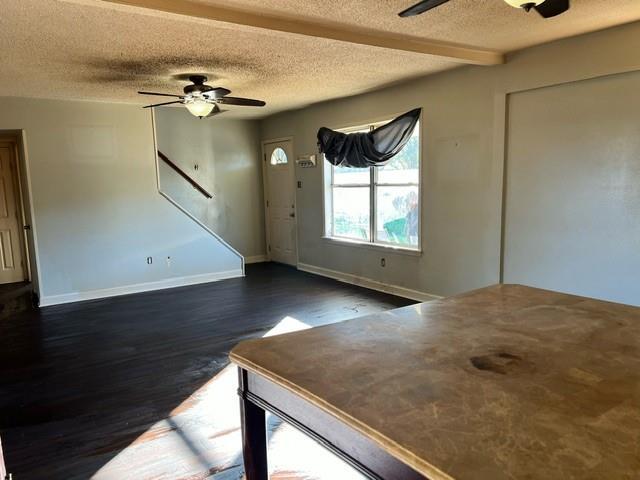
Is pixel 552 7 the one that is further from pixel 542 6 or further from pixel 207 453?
pixel 207 453

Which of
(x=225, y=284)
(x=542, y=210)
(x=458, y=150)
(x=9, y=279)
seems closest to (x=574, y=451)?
(x=542, y=210)

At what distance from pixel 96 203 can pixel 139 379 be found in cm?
324

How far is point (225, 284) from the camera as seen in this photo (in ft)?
20.7

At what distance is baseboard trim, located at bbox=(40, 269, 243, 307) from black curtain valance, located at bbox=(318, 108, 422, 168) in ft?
7.73

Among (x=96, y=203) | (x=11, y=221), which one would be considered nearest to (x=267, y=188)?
(x=96, y=203)

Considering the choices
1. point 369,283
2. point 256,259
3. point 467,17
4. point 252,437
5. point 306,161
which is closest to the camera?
point 252,437

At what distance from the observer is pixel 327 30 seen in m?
3.13

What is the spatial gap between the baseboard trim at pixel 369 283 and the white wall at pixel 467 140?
0.22ft

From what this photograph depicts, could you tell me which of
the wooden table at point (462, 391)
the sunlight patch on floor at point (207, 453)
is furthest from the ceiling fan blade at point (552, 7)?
the sunlight patch on floor at point (207, 453)

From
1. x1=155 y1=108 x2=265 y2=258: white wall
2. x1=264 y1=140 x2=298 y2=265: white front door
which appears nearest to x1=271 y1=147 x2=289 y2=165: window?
x1=264 y1=140 x2=298 y2=265: white front door

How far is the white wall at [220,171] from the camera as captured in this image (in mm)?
6961

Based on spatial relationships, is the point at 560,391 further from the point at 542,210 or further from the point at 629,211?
the point at 542,210

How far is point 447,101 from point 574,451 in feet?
13.9

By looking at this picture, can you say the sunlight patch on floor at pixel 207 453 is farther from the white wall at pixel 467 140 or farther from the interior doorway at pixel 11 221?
the interior doorway at pixel 11 221
